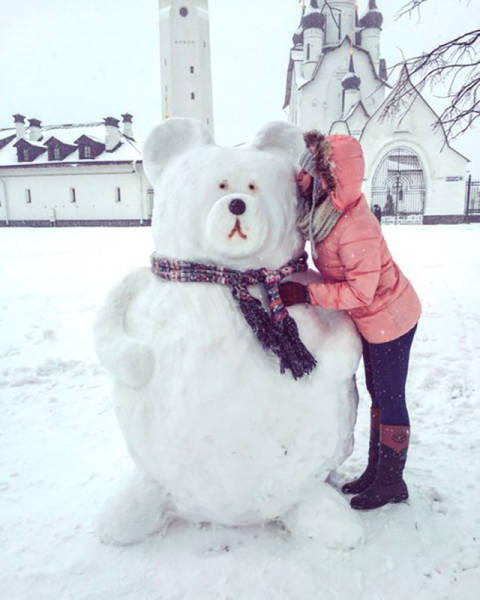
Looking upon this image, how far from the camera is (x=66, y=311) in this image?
5.98m

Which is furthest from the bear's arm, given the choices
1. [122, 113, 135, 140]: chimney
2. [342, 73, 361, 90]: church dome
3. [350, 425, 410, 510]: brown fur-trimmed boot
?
[122, 113, 135, 140]: chimney

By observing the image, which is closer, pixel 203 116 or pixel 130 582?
pixel 130 582

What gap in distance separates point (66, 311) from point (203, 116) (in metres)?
21.1

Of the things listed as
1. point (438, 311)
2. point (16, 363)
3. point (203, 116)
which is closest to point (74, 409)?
point (16, 363)

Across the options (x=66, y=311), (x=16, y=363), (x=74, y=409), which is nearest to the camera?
(x=74, y=409)

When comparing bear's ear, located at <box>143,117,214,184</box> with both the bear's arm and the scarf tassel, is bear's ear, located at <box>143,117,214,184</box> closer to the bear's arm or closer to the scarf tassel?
the bear's arm

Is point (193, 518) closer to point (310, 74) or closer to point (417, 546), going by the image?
point (417, 546)

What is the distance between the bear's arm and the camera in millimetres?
1866

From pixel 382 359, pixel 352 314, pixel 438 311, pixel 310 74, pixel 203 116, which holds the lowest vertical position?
pixel 438 311

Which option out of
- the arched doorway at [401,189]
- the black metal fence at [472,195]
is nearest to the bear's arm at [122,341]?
the arched doorway at [401,189]

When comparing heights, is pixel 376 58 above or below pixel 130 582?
above

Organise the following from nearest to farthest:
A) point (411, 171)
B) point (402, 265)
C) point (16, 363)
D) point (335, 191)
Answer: point (335, 191), point (16, 363), point (402, 265), point (411, 171)

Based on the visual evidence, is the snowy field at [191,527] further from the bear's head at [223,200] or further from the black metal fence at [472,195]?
the black metal fence at [472,195]

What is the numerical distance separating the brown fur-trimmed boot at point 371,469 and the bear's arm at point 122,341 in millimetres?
1217
